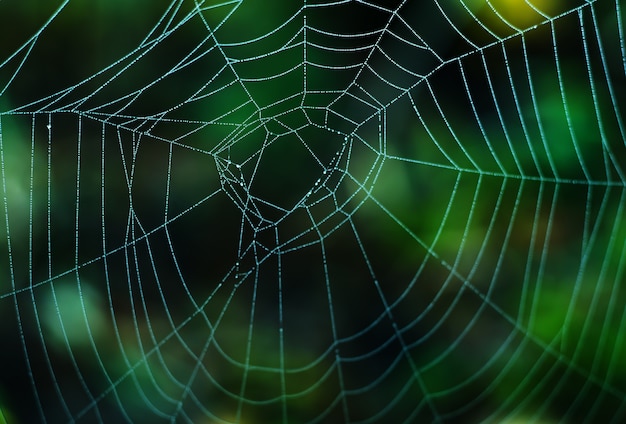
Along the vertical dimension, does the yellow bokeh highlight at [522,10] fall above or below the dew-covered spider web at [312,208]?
above

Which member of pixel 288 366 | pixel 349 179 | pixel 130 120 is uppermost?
pixel 130 120

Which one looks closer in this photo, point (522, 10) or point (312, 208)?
point (522, 10)

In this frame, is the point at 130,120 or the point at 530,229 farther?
the point at 530,229

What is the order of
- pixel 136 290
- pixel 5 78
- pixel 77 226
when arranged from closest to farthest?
pixel 5 78
pixel 77 226
pixel 136 290

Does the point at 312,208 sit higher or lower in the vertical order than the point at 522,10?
lower

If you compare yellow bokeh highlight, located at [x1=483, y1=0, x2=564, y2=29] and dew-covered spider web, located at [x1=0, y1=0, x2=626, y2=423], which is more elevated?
yellow bokeh highlight, located at [x1=483, y1=0, x2=564, y2=29]

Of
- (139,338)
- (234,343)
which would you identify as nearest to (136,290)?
(139,338)

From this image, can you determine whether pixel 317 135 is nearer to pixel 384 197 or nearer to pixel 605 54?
pixel 384 197

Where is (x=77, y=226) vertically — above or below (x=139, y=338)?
above
